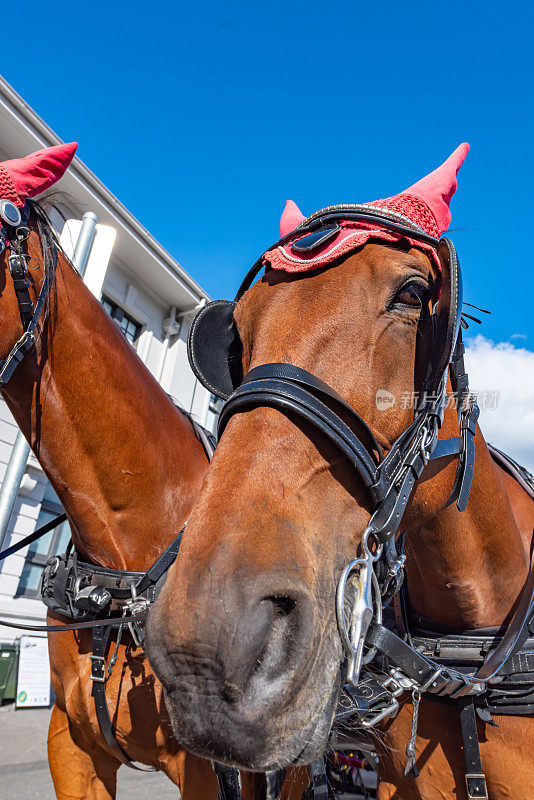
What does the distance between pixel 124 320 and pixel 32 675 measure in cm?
713

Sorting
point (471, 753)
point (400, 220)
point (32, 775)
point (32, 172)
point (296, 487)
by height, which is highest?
point (32, 172)

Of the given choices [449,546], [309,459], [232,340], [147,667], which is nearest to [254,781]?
[147,667]

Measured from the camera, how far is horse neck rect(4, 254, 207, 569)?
2.36 m

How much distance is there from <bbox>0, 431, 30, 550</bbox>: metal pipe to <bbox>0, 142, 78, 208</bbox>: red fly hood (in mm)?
5919

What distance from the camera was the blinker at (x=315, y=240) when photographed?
1.58 meters

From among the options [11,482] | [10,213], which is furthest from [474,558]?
[11,482]

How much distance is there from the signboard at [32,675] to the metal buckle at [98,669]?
22.3 ft

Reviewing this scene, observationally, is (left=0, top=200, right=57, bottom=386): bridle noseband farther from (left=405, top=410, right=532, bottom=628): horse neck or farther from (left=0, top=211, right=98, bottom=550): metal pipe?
(left=0, top=211, right=98, bottom=550): metal pipe

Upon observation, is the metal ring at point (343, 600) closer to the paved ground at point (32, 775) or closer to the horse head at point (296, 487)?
the horse head at point (296, 487)

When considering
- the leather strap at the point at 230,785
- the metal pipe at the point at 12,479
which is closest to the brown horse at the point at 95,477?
the leather strap at the point at 230,785

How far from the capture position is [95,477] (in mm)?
2416

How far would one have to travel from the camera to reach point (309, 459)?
1.24 meters

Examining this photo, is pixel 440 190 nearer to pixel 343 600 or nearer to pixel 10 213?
pixel 343 600

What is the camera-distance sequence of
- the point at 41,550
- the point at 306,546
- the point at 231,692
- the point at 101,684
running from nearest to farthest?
the point at 231,692 < the point at 306,546 < the point at 101,684 < the point at 41,550
